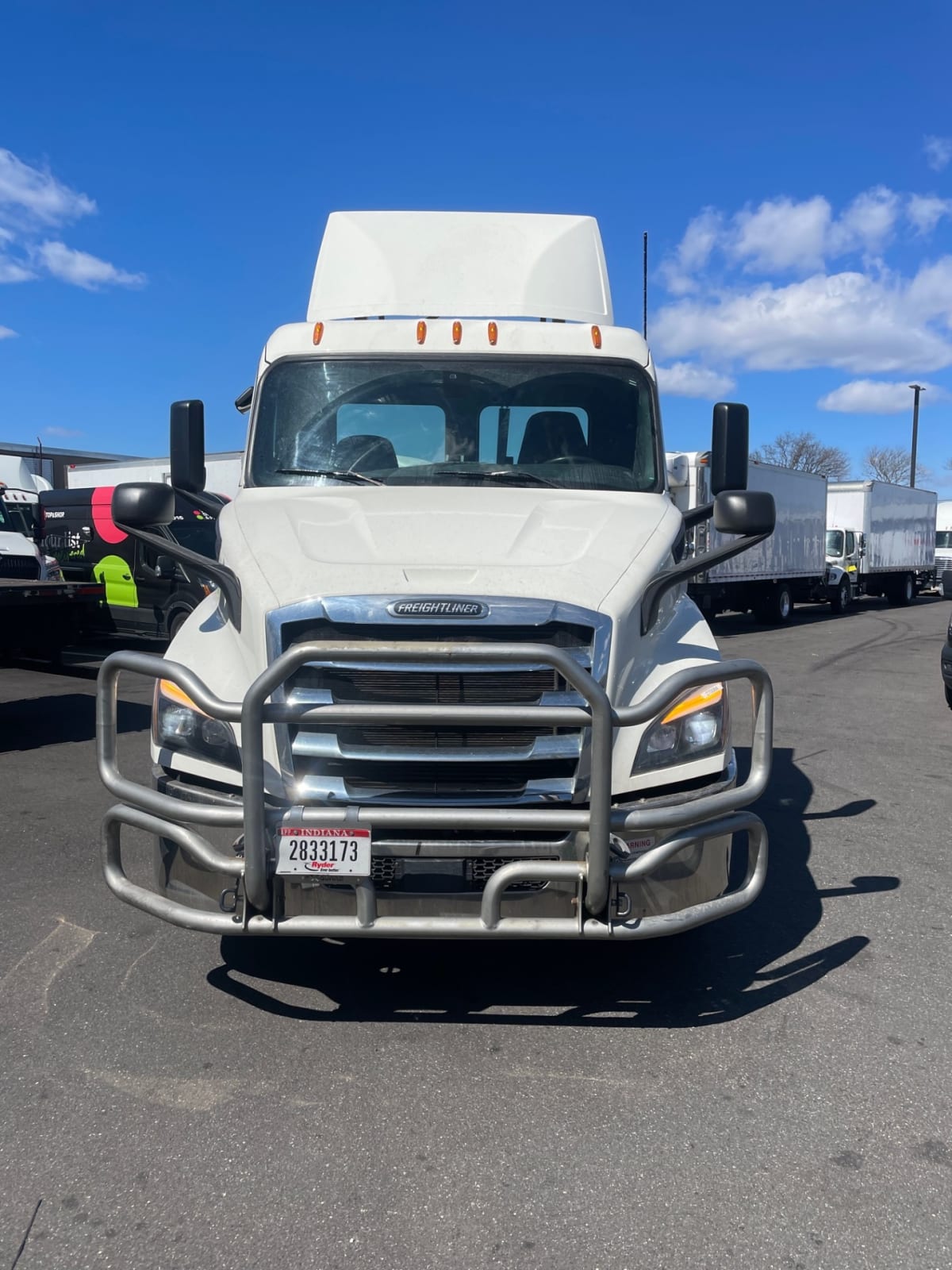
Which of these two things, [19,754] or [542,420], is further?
[19,754]

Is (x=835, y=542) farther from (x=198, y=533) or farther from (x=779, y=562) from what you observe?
(x=198, y=533)

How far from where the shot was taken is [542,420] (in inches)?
194

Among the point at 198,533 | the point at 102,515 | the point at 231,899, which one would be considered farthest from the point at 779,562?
the point at 231,899

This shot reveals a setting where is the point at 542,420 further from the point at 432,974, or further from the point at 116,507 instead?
the point at 432,974

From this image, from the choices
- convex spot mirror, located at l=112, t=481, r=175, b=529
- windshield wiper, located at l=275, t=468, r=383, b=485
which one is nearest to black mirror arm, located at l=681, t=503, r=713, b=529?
windshield wiper, located at l=275, t=468, r=383, b=485

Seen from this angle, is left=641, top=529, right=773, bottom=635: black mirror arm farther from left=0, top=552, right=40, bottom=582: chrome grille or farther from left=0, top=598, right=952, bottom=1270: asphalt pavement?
left=0, top=552, right=40, bottom=582: chrome grille

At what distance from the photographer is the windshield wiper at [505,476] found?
15.3 feet

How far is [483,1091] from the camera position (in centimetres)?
327

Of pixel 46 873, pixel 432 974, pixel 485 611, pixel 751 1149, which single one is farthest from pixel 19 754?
pixel 751 1149

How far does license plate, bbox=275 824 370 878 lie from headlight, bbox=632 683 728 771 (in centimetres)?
93

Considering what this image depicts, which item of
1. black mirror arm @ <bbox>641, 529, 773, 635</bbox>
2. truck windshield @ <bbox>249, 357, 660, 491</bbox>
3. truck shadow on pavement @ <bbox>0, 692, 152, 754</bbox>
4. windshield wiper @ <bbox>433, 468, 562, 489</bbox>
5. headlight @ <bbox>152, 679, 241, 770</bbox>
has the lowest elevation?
truck shadow on pavement @ <bbox>0, 692, 152, 754</bbox>

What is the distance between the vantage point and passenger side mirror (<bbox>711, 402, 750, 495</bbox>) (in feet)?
16.4

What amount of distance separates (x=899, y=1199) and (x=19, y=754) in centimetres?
720

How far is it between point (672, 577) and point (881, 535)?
29222 mm
